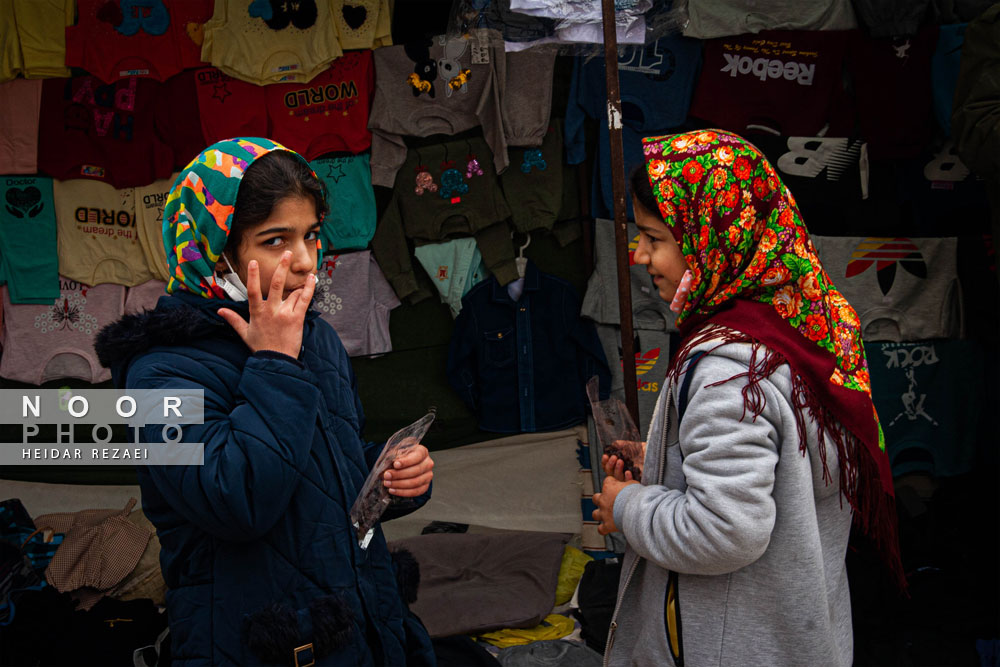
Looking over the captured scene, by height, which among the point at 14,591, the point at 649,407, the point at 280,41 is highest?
the point at 280,41

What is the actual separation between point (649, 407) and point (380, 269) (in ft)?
5.29

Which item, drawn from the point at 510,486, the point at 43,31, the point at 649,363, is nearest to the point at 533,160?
the point at 649,363

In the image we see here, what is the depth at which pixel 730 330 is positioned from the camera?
4.91 feet

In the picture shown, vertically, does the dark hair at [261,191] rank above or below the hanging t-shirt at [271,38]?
below

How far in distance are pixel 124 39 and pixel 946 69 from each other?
4.14 metres

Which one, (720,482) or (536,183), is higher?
(536,183)

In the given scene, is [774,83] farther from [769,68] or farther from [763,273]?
[763,273]

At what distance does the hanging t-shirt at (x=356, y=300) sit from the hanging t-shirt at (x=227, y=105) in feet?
2.62

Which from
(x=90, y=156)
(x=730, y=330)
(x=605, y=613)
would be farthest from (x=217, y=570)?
(x=90, y=156)

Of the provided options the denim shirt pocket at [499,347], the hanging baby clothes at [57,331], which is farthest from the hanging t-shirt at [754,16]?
the hanging baby clothes at [57,331]

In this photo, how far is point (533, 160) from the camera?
160 inches

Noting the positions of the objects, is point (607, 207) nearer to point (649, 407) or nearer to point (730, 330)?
point (649, 407)

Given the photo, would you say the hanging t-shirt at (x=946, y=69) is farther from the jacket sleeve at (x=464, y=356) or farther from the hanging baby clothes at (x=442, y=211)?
the jacket sleeve at (x=464, y=356)

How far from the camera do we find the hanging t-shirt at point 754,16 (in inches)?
150
